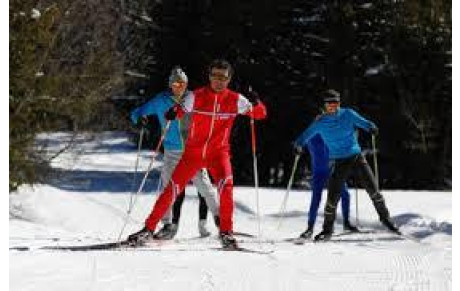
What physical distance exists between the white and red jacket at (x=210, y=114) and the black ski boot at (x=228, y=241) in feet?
2.59

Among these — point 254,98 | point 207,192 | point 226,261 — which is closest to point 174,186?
point 207,192

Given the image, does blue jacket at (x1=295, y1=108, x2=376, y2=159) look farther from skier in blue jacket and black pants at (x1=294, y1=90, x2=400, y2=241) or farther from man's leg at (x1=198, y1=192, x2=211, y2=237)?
man's leg at (x1=198, y1=192, x2=211, y2=237)

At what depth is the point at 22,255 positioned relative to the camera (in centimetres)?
688

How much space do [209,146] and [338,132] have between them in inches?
92.1

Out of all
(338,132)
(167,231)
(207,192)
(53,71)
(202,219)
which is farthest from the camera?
(53,71)

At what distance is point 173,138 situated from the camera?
374 inches

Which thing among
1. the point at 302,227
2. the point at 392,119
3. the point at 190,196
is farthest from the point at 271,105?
the point at 302,227

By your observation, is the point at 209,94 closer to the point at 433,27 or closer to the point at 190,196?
the point at 190,196

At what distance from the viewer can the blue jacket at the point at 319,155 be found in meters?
10.6

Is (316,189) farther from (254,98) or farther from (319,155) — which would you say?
(254,98)

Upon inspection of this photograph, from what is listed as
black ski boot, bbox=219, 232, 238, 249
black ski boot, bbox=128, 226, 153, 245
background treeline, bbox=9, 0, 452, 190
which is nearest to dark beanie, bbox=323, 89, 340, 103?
black ski boot, bbox=219, 232, 238, 249

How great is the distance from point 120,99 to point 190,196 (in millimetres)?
11536

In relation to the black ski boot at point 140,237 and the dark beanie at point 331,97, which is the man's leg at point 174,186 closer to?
the black ski boot at point 140,237

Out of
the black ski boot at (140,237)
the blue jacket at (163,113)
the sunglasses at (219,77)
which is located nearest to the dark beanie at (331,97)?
the blue jacket at (163,113)
